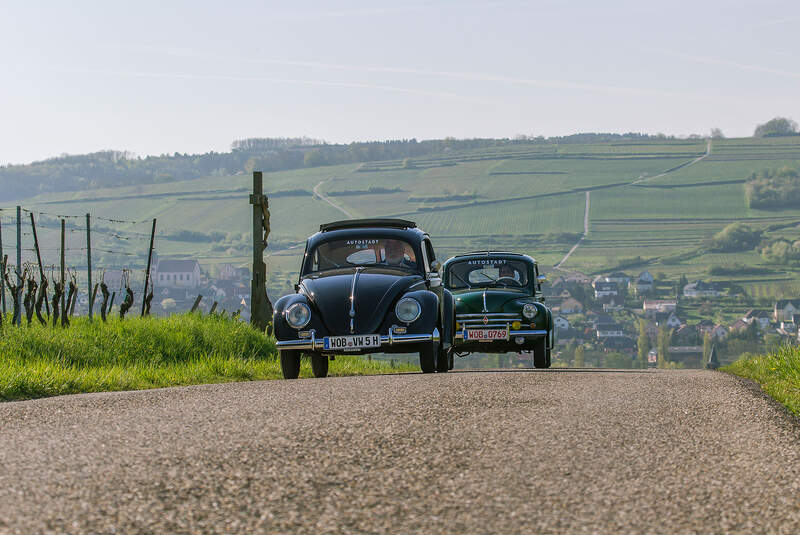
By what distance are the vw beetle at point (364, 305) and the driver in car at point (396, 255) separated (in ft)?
0.04

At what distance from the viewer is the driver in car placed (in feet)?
46.3

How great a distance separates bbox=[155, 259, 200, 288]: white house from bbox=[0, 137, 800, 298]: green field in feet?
15.8

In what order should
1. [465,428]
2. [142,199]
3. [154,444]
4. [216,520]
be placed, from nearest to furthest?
[216,520]
[154,444]
[465,428]
[142,199]

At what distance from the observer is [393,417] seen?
7285mm

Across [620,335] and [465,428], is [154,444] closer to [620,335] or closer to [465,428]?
[465,428]

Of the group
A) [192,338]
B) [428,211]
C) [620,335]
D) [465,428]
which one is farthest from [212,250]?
[465,428]

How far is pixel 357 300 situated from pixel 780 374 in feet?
17.2

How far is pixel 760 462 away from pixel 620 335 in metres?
100

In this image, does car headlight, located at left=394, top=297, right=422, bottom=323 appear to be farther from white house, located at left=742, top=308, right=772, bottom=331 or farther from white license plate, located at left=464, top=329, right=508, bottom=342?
white house, located at left=742, top=308, right=772, bottom=331

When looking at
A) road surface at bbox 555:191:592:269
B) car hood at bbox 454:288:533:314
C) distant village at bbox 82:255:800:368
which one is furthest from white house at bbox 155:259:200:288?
car hood at bbox 454:288:533:314

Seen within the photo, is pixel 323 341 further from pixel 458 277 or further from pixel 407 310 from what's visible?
pixel 458 277

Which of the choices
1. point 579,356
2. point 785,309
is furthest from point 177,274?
point 785,309

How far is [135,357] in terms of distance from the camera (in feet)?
47.2

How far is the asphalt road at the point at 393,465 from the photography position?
4645mm
